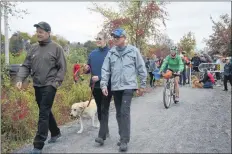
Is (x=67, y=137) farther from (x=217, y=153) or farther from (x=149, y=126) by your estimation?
(x=217, y=153)

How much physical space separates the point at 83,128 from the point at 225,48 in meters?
27.2

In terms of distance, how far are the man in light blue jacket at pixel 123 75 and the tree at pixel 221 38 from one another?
2695cm

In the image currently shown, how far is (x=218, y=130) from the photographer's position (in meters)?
7.96

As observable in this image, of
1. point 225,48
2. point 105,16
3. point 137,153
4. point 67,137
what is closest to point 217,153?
point 137,153

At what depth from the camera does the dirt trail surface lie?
655 centimetres

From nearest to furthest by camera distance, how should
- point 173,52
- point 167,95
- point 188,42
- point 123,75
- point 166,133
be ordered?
1. point 123,75
2. point 166,133
3. point 167,95
4. point 173,52
5. point 188,42

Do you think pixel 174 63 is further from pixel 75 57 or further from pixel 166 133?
pixel 75 57

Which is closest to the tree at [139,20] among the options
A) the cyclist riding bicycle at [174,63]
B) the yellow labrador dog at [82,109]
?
the cyclist riding bicycle at [174,63]

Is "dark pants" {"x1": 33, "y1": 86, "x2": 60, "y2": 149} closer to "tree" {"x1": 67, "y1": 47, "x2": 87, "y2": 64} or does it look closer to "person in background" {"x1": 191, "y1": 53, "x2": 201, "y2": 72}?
"tree" {"x1": 67, "y1": 47, "x2": 87, "y2": 64}

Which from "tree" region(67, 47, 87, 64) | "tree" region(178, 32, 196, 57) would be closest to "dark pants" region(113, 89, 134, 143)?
"tree" region(67, 47, 87, 64)

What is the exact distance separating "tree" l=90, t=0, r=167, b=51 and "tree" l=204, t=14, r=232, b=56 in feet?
39.8

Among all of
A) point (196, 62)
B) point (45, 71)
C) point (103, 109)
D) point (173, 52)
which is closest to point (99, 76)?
point (103, 109)

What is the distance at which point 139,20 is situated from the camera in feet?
71.5

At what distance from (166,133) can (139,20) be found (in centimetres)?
1474
